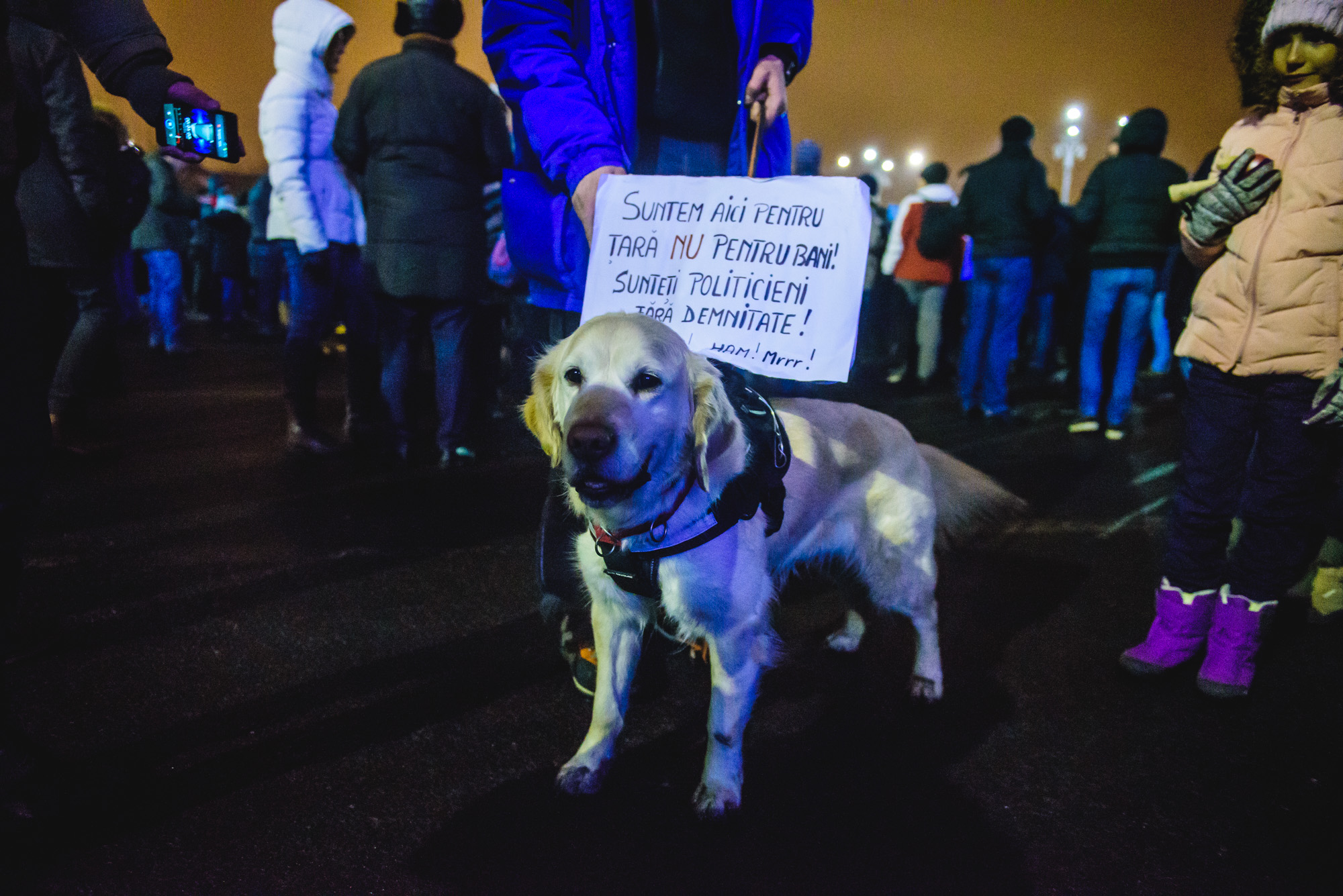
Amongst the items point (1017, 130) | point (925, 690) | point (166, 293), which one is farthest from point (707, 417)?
point (166, 293)

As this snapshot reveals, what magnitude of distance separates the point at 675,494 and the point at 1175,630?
72.7 inches

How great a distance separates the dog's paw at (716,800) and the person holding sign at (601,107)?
558 mm

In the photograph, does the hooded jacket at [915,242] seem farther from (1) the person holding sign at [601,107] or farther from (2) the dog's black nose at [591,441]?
(2) the dog's black nose at [591,441]

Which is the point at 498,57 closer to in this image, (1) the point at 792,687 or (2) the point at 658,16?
(2) the point at 658,16

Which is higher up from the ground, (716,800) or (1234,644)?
(1234,644)

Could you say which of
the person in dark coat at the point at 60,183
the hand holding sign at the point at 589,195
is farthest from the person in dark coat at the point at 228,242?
the hand holding sign at the point at 589,195

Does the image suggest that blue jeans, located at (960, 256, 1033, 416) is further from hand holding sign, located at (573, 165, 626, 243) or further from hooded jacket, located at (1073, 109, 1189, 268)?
hand holding sign, located at (573, 165, 626, 243)

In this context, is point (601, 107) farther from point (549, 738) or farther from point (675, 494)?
point (549, 738)

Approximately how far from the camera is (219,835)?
1.72 m

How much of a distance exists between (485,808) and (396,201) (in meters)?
3.44

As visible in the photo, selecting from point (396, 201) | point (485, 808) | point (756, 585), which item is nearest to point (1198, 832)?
point (756, 585)

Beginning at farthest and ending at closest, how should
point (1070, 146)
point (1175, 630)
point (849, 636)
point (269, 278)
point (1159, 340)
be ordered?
point (1070, 146) → point (269, 278) → point (1159, 340) → point (849, 636) → point (1175, 630)

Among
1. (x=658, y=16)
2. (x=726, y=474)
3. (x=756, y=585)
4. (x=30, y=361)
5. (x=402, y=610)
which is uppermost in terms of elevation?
(x=658, y=16)

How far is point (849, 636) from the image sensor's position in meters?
2.74
